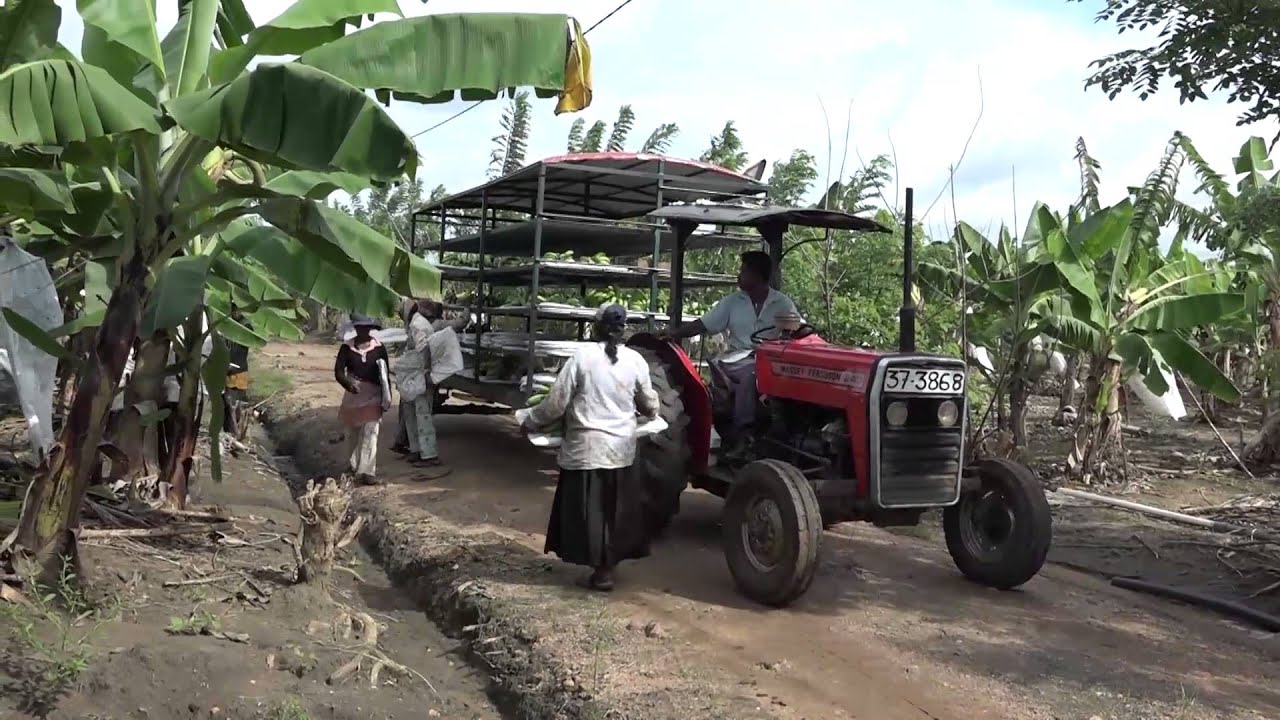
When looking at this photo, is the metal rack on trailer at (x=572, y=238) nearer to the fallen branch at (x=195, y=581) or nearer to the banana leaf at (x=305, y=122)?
the banana leaf at (x=305, y=122)

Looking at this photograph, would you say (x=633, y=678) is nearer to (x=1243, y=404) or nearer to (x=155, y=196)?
(x=155, y=196)

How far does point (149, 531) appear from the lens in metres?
6.17

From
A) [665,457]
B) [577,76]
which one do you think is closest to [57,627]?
[665,457]

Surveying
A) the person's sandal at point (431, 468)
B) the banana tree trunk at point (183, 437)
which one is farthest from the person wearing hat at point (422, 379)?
the banana tree trunk at point (183, 437)

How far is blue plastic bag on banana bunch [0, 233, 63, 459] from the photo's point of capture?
541cm

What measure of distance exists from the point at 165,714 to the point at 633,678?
1968 millimetres

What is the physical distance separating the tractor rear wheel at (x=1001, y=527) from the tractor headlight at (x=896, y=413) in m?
0.86

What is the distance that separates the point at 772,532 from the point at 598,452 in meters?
1.09

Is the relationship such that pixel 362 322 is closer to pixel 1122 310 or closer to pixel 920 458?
pixel 920 458

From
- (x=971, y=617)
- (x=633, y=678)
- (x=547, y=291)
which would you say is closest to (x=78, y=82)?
(x=633, y=678)

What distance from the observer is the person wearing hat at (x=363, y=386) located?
29.3 ft

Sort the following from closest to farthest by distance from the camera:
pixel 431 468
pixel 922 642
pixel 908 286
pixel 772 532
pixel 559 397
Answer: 1. pixel 922 642
2. pixel 908 286
3. pixel 772 532
4. pixel 559 397
5. pixel 431 468

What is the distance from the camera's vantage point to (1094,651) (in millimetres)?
5184

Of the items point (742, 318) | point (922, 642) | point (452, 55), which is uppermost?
point (452, 55)
